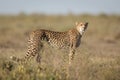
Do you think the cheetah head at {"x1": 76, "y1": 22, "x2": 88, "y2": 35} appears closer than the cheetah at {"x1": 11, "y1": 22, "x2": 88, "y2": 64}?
No

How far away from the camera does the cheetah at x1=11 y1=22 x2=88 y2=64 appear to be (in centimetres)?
1302

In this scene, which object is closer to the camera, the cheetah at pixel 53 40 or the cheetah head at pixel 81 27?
the cheetah at pixel 53 40

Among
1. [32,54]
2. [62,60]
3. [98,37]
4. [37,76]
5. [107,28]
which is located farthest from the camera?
[107,28]

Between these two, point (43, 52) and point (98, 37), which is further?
point (98, 37)

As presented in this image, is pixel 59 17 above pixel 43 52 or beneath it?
beneath

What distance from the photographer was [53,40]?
538 inches

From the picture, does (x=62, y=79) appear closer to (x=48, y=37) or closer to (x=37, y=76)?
(x=37, y=76)

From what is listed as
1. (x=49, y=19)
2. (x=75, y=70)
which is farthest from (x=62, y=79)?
(x=49, y=19)

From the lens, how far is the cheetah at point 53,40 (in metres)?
13.0

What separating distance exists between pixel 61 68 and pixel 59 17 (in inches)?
1005

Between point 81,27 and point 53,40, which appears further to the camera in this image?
point 81,27

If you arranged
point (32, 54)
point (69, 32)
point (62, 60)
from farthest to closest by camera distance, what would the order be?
point (69, 32) → point (32, 54) → point (62, 60)

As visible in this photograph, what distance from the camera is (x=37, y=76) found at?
35.5ft

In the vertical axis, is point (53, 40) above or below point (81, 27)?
below
